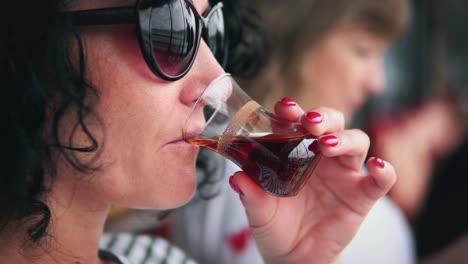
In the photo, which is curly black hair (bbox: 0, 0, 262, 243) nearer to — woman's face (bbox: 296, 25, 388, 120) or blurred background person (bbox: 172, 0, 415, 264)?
blurred background person (bbox: 172, 0, 415, 264)

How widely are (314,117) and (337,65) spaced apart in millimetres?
1821

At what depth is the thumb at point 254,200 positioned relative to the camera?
149cm

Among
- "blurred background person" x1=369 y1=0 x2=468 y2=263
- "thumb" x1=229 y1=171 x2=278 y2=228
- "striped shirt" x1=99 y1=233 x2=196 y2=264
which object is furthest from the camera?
"blurred background person" x1=369 y1=0 x2=468 y2=263

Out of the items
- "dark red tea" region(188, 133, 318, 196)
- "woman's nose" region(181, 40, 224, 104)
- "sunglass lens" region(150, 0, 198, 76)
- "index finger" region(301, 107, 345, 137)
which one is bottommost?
"dark red tea" region(188, 133, 318, 196)

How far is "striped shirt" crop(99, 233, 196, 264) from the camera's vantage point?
184 cm

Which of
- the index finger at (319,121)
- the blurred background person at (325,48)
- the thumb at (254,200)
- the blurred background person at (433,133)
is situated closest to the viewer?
the index finger at (319,121)

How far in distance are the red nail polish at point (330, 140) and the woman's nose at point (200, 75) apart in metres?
0.29

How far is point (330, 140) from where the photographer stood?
139 centimetres

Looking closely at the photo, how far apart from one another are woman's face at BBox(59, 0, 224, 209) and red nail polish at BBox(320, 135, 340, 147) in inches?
11.9

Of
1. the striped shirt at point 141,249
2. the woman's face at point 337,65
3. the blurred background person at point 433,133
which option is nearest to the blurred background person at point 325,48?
the woman's face at point 337,65

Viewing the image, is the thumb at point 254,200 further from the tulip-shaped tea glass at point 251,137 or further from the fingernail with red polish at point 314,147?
the fingernail with red polish at point 314,147

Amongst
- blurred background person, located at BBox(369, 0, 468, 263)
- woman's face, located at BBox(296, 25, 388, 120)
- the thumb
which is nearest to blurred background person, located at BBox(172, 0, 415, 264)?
woman's face, located at BBox(296, 25, 388, 120)

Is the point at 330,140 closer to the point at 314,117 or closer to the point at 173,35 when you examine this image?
the point at 314,117

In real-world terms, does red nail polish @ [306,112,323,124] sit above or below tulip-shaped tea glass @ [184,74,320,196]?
above
